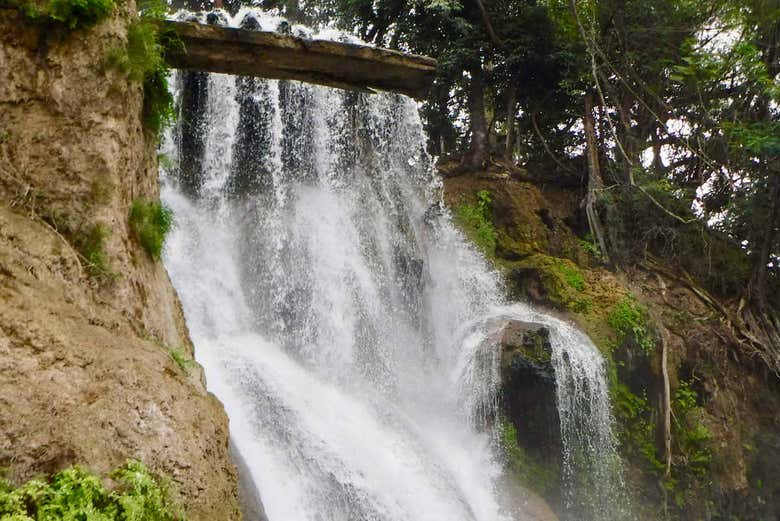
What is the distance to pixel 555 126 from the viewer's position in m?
14.3

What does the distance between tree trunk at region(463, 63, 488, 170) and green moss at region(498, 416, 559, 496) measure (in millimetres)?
6106

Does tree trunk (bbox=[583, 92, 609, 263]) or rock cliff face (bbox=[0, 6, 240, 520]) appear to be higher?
tree trunk (bbox=[583, 92, 609, 263])

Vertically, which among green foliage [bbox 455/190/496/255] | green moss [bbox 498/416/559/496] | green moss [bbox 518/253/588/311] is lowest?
green moss [bbox 498/416/559/496]

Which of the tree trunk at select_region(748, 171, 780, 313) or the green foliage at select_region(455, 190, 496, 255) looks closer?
the tree trunk at select_region(748, 171, 780, 313)

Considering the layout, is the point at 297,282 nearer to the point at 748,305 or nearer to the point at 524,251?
the point at 524,251

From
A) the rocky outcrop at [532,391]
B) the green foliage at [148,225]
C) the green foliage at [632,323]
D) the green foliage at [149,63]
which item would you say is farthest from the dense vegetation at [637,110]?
the green foliage at [148,225]

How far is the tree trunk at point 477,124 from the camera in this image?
1347 cm

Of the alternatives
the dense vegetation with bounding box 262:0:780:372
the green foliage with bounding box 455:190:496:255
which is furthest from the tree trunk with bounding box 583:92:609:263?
the green foliage with bounding box 455:190:496:255

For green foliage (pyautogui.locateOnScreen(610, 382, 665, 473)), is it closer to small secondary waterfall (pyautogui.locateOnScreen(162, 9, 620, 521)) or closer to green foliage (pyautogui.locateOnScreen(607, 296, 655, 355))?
small secondary waterfall (pyautogui.locateOnScreen(162, 9, 620, 521))

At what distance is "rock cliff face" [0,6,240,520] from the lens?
2.58m

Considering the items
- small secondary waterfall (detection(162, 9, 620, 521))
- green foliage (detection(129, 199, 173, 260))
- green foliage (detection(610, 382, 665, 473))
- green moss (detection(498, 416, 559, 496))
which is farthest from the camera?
green foliage (detection(610, 382, 665, 473))

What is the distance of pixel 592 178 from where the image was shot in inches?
496

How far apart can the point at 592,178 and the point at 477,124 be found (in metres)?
2.67

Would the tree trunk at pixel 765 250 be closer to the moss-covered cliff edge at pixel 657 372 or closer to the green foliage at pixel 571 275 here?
the moss-covered cliff edge at pixel 657 372
